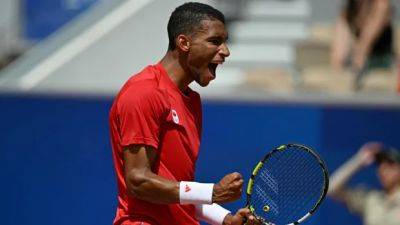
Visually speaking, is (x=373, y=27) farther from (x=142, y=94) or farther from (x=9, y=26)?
(x=142, y=94)

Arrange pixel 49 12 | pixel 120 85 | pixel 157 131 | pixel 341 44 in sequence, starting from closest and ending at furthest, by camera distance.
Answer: pixel 157 131 → pixel 120 85 → pixel 341 44 → pixel 49 12

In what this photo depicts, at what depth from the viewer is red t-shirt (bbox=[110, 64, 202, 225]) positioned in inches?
160

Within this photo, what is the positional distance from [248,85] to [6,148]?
241 cm

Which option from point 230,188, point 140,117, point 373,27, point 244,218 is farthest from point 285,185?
point 373,27

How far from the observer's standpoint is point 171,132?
4.20 meters

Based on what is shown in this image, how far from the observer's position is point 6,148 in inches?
332

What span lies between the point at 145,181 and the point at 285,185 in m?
0.91

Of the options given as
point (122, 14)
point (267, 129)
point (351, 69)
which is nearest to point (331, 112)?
point (267, 129)

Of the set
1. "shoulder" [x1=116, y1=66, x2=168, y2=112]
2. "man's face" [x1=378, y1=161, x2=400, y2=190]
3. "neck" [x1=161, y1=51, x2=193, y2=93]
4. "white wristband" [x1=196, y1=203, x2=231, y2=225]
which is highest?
"neck" [x1=161, y1=51, x2=193, y2=93]

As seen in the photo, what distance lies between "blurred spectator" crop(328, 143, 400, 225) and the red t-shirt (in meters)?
3.04

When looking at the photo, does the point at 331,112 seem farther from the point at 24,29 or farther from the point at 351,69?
the point at 24,29

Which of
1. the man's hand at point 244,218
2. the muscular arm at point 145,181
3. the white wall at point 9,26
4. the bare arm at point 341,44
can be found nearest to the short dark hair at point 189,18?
the muscular arm at point 145,181

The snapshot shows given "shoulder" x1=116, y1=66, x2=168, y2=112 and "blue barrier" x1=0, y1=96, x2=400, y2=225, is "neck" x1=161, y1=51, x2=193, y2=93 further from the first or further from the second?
"blue barrier" x1=0, y1=96, x2=400, y2=225

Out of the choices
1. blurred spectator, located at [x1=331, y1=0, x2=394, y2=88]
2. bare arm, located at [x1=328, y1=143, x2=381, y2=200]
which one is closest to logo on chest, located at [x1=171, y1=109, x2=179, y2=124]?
bare arm, located at [x1=328, y1=143, x2=381, y2=200]
